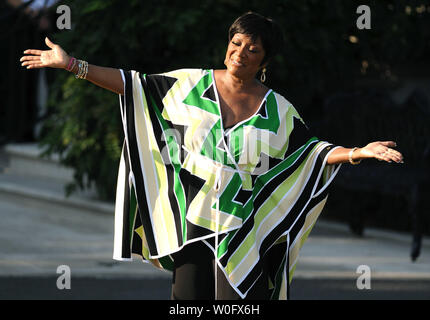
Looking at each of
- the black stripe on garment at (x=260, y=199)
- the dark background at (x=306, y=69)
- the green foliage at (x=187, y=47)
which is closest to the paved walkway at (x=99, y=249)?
the dark background at (x=306, y=69)

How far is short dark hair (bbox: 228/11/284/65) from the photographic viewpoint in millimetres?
4652

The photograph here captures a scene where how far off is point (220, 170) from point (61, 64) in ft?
3.00

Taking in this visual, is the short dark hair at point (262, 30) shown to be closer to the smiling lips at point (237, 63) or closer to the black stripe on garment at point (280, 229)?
the smiling lips at point (237, 63)

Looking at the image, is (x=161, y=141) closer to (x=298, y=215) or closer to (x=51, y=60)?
(x=51, y=60)

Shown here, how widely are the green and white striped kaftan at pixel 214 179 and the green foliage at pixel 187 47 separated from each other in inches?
198

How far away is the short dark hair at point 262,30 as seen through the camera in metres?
4.65

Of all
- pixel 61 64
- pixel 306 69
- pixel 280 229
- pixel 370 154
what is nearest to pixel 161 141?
pixel 61 64

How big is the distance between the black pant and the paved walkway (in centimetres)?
354

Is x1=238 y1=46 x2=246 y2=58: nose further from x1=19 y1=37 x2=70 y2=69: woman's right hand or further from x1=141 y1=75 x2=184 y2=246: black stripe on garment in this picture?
x1=19 y1=37 x2=70 y2=69: woman's right hand

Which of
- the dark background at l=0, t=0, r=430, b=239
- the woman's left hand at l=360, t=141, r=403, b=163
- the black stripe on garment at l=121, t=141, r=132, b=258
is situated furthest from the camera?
the dark background at l=0, t=0, r=430, b=239

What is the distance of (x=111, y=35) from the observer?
Result: 10.4 metres

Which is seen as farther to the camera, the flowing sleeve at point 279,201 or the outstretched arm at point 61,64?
the flowing sleeve at point 279,201

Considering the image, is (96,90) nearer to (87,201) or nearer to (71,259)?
(87,201)

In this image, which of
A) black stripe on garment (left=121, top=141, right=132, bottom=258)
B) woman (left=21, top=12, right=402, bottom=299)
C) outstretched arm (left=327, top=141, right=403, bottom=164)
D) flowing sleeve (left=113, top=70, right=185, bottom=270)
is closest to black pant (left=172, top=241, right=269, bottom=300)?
woman (left=21, top=12, right=402, bottom=299)
